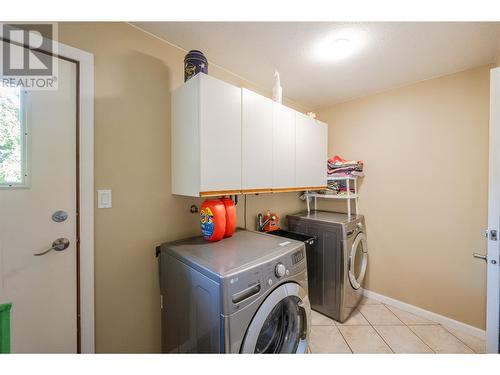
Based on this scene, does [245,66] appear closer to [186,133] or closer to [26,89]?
[186,133]

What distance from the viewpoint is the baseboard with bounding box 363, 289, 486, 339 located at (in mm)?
1704

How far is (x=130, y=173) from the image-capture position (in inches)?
49.6

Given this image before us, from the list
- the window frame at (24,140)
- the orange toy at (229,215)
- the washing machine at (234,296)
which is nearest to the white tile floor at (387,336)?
the washing machine at (234,296)

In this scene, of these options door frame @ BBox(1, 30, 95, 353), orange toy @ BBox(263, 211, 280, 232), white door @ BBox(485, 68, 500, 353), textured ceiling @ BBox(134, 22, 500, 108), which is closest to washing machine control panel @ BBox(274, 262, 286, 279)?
orange toy @ BBox(263, 211, 280, 232)

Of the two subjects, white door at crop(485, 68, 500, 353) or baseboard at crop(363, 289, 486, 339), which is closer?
white door at crop(485, 68, 500, 353)

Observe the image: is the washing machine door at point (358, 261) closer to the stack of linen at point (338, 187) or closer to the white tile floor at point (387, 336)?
the white tile floor at point (387, 336)

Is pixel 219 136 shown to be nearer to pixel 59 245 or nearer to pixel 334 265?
pixel 59 245

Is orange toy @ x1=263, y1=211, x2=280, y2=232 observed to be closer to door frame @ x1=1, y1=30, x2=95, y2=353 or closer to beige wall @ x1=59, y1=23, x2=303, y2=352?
beige wall @ x1=59, y1=23, x2=303, y2=352

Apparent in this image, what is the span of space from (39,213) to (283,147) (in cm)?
159

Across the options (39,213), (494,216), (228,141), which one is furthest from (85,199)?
(494,216)

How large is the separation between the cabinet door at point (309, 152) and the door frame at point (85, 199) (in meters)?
1.50

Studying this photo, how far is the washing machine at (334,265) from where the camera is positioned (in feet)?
6.02

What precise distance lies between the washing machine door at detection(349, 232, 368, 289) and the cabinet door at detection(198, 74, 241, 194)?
141 cm
